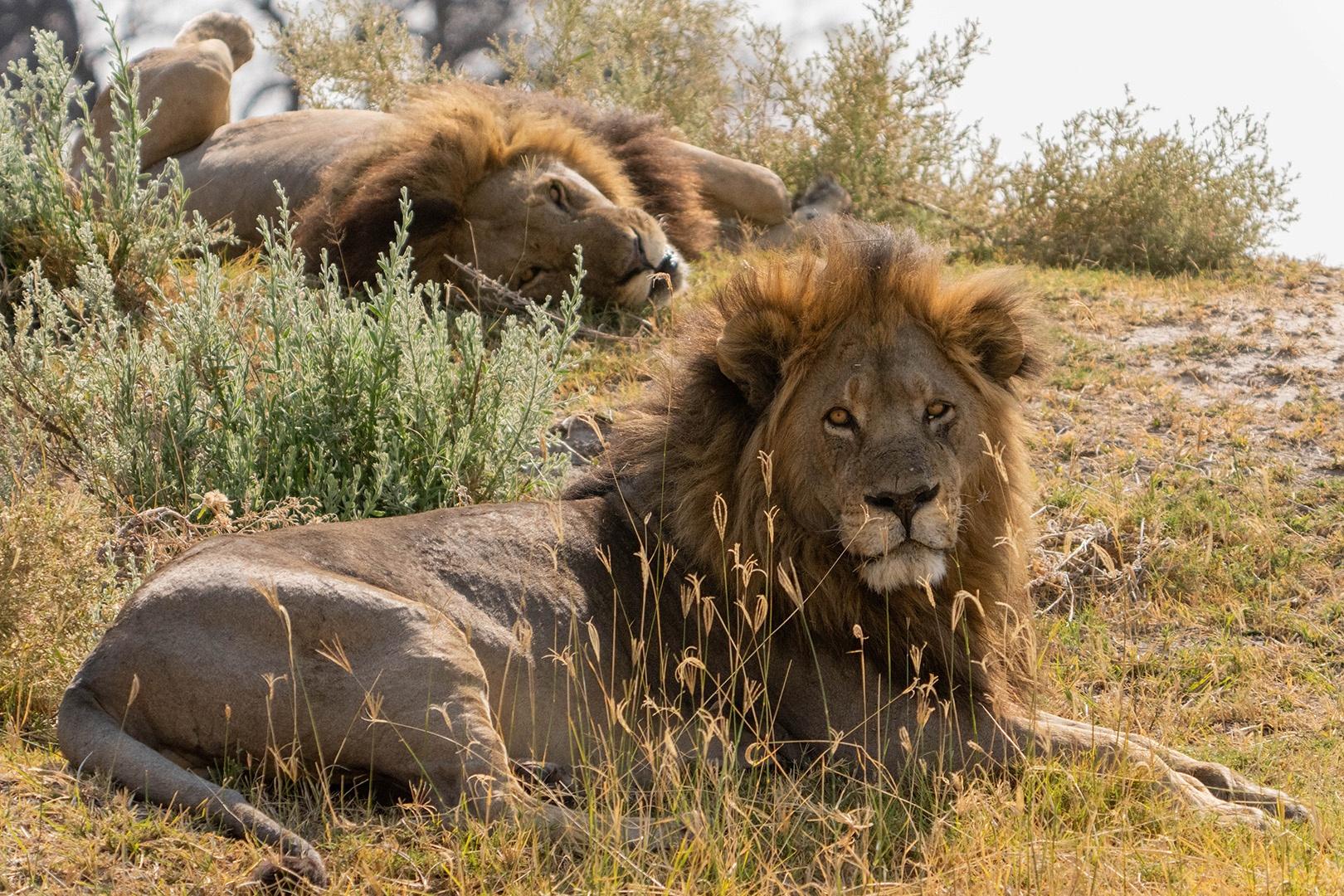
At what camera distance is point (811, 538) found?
464 cm

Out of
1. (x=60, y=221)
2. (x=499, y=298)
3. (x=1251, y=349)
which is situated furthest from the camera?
(x=499, y=298)

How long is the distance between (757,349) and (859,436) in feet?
1.53

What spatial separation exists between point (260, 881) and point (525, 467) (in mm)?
3317

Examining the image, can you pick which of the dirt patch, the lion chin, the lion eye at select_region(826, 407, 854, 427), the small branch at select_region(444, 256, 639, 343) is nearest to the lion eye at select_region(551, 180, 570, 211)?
the small branch at select_region(444, 256, 639, 343)

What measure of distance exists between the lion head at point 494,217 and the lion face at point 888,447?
435cm

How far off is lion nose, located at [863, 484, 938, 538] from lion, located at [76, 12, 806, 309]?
15.7ft

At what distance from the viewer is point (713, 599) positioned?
14.1ft

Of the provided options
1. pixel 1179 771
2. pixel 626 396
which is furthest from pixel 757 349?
→ pixel 626 396

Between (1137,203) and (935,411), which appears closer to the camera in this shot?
(935,411)

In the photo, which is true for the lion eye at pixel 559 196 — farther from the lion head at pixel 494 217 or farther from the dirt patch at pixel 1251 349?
the dirt patch at pixel 1251 349

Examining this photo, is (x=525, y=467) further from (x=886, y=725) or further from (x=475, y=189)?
(x=475, y=189)

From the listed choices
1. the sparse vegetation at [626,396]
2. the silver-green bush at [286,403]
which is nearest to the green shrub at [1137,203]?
the sparse vegetation at [626,396]

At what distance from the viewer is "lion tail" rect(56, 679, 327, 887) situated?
3.60 meters

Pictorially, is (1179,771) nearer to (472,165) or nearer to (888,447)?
(888,447)
